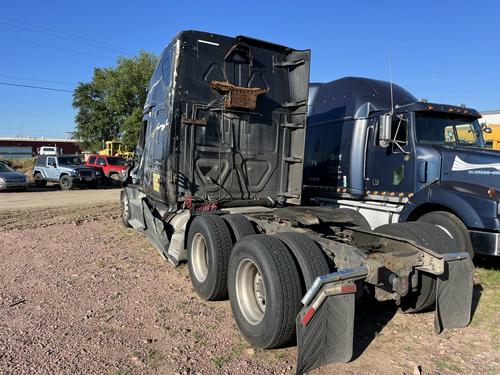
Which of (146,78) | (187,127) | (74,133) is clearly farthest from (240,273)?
(74,133)

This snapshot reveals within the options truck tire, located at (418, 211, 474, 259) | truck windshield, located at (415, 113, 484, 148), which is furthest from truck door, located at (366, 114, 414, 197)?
truck tire, located at (418, 211, 474, 259)

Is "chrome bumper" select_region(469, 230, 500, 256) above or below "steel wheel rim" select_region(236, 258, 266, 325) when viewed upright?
above

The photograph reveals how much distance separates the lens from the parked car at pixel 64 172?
2331 centimetres

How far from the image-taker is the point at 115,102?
123 ft

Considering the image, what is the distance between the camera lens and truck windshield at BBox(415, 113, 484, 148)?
754 centimetres

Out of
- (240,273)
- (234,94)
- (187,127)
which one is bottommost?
(240,273)

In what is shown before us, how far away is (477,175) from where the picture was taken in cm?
654

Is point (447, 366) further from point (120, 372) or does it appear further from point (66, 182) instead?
point (66, 182)

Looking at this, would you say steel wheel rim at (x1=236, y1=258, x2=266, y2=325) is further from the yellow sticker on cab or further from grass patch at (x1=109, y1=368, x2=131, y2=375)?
the yellow sticker on cab

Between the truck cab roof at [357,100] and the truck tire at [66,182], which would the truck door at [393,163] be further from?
the truck tire at [66,182]

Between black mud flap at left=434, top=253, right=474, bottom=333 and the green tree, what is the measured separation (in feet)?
105

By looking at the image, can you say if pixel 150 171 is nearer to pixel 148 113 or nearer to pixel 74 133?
pixel 148 113

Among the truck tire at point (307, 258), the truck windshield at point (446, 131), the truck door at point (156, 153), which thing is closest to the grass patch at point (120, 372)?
the truck tire at point (307, 258)

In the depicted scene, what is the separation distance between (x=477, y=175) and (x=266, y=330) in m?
4.57
